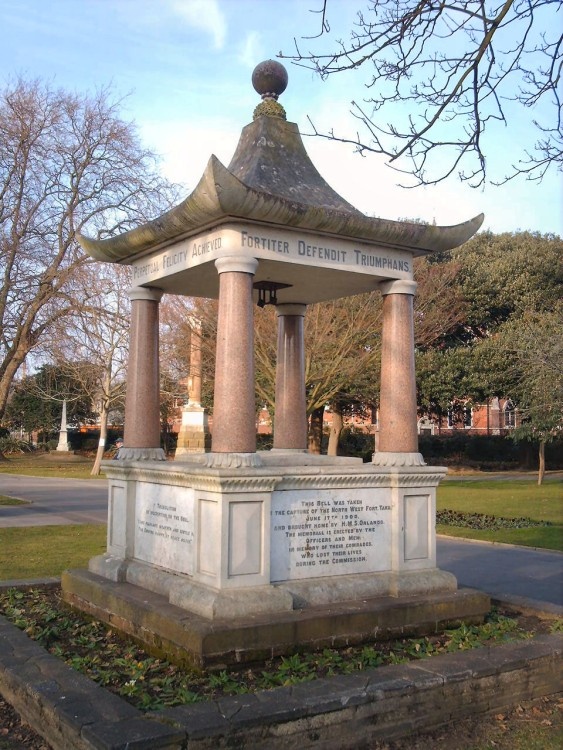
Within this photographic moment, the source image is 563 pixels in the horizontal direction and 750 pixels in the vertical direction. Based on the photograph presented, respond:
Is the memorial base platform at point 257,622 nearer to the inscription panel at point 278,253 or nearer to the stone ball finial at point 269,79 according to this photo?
the inscription panel at point 278,253

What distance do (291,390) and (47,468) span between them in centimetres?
3183

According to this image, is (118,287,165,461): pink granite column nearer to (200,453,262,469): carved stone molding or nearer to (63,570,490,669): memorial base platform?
(63,570,490,669): memorial base platform

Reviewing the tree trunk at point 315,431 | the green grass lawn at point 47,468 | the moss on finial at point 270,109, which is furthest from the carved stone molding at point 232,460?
A: the green grass lawn at point 47,468

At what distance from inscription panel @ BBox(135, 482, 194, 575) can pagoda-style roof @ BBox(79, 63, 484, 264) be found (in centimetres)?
236

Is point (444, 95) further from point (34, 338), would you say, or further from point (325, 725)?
point (34, 338)

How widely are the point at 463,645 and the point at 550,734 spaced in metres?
1.28

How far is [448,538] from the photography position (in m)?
14.8

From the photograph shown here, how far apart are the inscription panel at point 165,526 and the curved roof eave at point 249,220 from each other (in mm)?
2340

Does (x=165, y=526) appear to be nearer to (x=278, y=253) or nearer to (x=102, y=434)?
(x=278, y=253)

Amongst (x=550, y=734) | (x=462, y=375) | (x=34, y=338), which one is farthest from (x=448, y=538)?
(x=462, y=375)

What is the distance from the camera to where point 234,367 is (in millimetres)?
6340

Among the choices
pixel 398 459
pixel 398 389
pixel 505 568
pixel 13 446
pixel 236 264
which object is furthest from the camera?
pixel 13 446

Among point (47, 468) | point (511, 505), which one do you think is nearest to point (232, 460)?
point (511, 505)

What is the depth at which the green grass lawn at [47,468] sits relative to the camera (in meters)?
33.2
